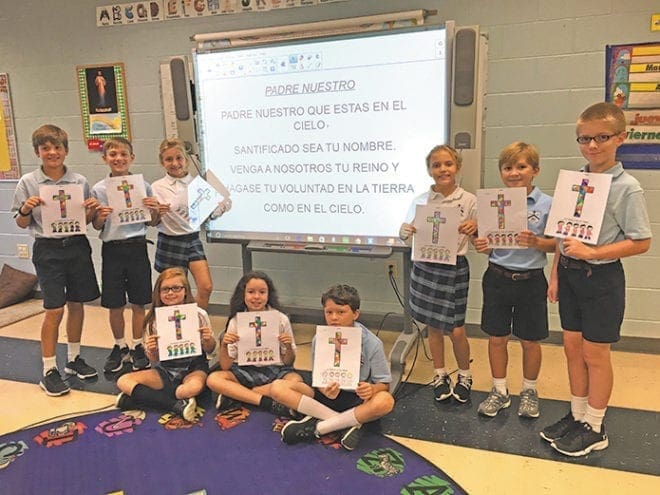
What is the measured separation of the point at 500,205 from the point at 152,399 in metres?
1.78

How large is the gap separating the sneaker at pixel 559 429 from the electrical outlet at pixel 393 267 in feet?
4.66

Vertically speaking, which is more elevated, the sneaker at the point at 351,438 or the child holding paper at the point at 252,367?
the child holding paper at the point at 252,367

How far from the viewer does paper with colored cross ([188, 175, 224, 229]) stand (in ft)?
9.84

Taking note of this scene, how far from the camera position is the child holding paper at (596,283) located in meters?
1.92

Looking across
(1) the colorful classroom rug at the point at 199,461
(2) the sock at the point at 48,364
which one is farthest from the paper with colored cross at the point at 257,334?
(2) the sock at the point at 48,364

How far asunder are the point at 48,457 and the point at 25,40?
3.24m

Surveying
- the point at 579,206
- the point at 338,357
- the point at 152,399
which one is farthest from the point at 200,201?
→ the point at 579,206

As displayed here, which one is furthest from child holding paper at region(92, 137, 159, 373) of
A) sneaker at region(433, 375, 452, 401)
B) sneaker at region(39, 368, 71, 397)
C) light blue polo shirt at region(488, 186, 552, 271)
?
light blue polo shirt at region(488, 186, 552, 271)

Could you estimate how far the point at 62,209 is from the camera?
2.72 metres

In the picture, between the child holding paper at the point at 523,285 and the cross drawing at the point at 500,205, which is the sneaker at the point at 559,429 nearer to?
the child holding paper at the point at 523,285

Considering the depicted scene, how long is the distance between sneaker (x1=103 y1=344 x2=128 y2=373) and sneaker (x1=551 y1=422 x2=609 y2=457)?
2.26 meters

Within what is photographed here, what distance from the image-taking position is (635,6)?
109 inches

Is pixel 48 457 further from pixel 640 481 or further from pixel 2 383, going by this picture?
pixel 640 481

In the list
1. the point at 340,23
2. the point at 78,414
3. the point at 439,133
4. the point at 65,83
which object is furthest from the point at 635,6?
the point at 65,83
